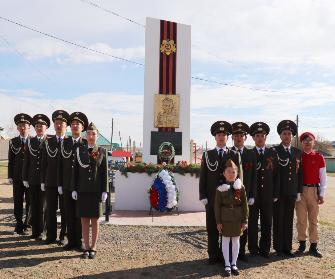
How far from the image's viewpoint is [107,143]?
25.6 m

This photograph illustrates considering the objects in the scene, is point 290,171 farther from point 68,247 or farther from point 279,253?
point 68,247

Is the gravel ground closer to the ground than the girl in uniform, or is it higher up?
closer to the ground

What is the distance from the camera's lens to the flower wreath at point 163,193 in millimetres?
8977

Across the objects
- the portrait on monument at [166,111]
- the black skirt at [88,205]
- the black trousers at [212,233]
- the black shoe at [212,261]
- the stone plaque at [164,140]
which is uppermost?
the portrait on monument at [166,111]

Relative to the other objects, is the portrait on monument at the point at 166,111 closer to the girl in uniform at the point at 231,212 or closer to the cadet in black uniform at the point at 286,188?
the cadet in black uniform at the point at 286,188

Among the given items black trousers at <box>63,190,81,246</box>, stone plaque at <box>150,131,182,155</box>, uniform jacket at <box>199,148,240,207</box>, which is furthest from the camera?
stone plaque at <box>150,131,182,155</box>

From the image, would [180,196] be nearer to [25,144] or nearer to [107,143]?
[25,144]

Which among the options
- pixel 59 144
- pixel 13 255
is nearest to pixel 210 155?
pixel 59 144

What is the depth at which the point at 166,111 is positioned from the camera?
11227 millimetres

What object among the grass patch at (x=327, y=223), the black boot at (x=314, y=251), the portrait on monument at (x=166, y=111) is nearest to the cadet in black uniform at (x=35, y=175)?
the black boot at (x=314, y=251)

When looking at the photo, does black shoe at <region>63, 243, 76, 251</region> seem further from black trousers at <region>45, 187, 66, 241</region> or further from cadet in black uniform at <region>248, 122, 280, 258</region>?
cadet in black uniform at <region>248, 122, 280, 258</region>

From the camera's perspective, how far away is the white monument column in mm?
11219

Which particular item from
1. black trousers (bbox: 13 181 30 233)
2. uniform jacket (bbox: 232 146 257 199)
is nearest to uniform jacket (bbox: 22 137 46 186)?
black trousers (bbox: 13 181 30 233)

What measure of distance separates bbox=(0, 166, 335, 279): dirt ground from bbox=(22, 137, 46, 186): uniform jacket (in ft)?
3.29
